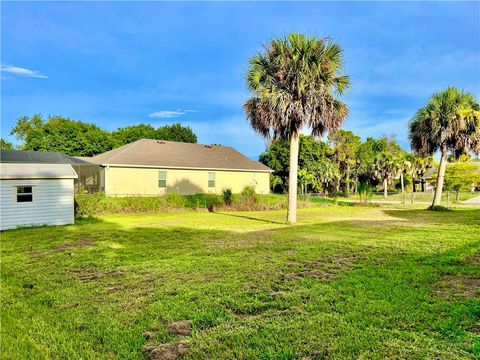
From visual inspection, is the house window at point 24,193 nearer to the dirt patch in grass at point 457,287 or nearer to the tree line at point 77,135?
the dirt patch in grass at point 457,287

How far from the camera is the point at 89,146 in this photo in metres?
38.2

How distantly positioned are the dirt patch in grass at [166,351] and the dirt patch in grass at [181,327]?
24 centimetres

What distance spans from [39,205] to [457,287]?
48.2 feet

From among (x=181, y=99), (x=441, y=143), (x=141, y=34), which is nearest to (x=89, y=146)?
(x=181, y=99)

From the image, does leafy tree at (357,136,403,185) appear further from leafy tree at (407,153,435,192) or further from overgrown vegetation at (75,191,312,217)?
overgrown vegetation at (75,191,312,217)

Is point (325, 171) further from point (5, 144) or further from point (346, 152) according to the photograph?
point (5, 144)

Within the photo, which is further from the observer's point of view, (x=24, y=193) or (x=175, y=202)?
(x=175, y=202)

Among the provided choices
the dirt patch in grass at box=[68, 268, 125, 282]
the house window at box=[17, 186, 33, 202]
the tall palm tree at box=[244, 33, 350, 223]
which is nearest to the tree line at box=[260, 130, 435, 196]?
the tall palm tree at box=[244, 33, 350, 223]

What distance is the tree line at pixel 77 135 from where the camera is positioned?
121 ft

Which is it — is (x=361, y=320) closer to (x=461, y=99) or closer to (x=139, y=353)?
(x=139, y=353)

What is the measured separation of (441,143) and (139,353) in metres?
22.4

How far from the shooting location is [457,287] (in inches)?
177

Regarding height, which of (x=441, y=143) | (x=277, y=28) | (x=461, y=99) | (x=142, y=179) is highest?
(x=277, y=28)

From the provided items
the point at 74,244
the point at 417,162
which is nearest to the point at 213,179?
the point at 74,244
